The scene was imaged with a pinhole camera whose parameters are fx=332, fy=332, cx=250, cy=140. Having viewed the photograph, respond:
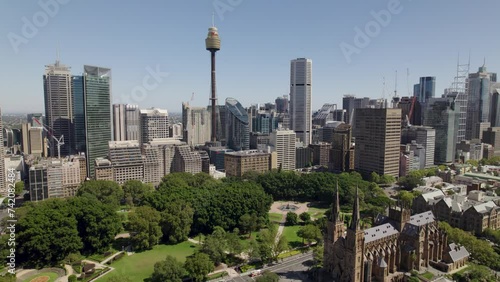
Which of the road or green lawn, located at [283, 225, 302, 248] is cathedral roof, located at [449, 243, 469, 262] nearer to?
the road

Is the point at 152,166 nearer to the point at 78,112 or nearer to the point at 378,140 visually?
the point at 78,112

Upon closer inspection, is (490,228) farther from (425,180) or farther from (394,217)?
(425,180)

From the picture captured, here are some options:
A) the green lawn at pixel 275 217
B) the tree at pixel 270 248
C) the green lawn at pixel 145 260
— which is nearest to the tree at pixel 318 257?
the tree at pixel 270 248

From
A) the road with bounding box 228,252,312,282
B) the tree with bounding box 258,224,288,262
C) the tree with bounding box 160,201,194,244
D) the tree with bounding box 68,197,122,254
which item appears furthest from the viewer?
the tree with bounding box 160,201,194,244

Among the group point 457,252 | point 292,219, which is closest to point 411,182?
point 292,219

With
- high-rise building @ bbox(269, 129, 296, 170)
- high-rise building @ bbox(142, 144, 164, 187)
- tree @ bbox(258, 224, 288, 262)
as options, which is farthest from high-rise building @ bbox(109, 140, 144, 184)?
tree @ bbox(258, 224, 288, 262)

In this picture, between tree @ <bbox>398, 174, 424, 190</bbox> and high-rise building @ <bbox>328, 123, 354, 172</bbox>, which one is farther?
high-rise building @ <bbox>328, 123, 354, 172</bbox>
